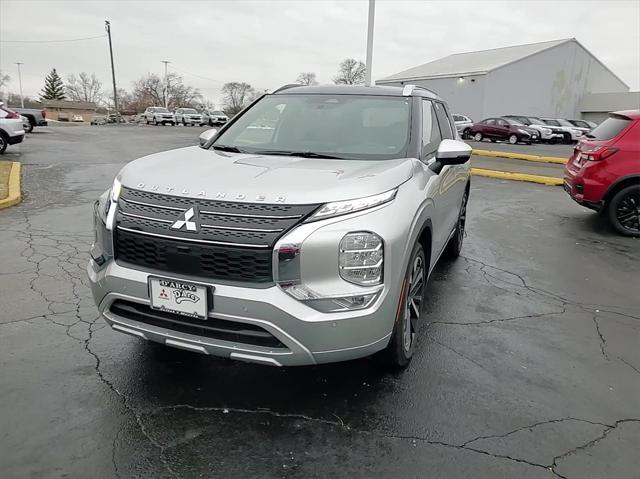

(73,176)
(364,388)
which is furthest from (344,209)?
(73,176)

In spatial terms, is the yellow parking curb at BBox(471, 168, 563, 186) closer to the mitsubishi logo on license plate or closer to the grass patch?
the grass patch

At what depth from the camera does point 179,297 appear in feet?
8.33

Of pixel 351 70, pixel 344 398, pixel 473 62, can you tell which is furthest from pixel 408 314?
pixel 351 70

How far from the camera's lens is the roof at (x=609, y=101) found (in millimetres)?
42375

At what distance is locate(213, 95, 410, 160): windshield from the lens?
11.7ft

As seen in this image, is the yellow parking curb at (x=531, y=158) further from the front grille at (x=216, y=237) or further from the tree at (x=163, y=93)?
the tree at (x=163, y=93)

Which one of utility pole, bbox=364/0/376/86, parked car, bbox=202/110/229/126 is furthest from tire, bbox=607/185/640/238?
parked car, bbox=202/110/229/126

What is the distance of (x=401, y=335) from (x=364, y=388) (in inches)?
16.0

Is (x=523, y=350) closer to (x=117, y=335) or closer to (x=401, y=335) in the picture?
(x=401, y=335)

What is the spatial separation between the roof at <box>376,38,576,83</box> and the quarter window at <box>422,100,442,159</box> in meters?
39.2

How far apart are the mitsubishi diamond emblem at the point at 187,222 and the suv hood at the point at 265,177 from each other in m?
0.11

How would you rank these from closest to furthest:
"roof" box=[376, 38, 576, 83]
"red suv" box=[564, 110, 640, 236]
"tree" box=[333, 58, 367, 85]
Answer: "red suv" box=[564, 110, 640, 236], "roof" box=[376, 38, 576, 83], "tree" box=[333, 58, 367, 85]

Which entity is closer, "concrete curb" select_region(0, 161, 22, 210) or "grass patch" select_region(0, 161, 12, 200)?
"concrete curb" select_region(0, 161, 22, 210)

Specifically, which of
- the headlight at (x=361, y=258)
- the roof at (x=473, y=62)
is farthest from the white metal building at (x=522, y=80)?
the headlight at (x=361, y=258)
